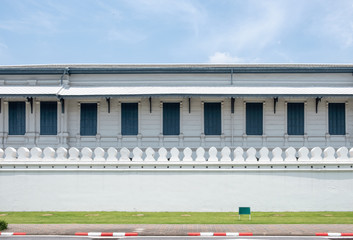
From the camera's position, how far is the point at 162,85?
80.3 ft

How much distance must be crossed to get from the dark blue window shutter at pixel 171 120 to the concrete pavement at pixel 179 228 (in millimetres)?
7995

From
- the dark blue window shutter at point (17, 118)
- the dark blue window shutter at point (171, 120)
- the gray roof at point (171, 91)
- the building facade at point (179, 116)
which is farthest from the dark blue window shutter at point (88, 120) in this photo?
the dark blue window shutter at point (171, 120)

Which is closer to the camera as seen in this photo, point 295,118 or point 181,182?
point 181,182

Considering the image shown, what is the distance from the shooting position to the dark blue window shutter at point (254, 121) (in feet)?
78.9

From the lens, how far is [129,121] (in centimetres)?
2417

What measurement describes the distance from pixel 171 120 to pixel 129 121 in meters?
2.12

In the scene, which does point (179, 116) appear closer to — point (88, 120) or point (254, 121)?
point (254, 121)

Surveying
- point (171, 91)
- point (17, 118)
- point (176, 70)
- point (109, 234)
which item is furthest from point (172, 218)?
point (17, 118)

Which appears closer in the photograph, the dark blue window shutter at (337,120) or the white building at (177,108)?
the white building at (177,108)

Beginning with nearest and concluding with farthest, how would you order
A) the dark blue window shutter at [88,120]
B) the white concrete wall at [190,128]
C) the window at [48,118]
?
the white concrete wall at [190,128]
the window at [48,118]
the dark blue window shutter at [88,120]

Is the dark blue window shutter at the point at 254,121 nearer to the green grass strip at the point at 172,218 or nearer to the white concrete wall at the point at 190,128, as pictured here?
the white concrete wall at the point at 190,128

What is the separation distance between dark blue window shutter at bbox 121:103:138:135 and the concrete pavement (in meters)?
7.88

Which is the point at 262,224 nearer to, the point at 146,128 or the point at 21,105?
the point at 146,128

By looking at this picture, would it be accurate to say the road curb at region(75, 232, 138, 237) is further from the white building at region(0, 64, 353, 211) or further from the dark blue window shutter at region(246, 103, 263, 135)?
the dark blue window shutter at region(246, 103, 263, 135)
